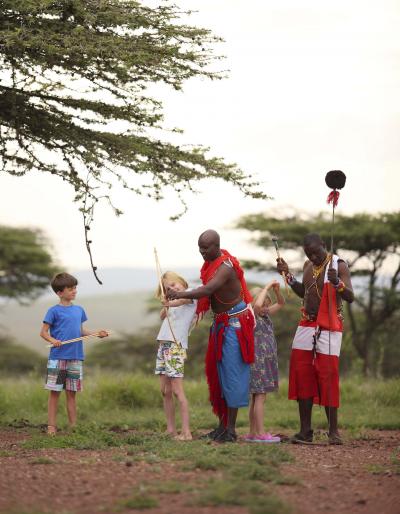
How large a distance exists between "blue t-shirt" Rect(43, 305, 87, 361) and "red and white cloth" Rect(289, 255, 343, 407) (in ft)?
6.95

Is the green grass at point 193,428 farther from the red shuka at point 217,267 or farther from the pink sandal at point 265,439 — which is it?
the red shuka at point 217,267

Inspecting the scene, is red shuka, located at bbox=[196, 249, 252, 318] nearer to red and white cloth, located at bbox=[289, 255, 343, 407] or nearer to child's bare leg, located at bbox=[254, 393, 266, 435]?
red and white cloth, located at bbox=[289, 255, 343, 407]

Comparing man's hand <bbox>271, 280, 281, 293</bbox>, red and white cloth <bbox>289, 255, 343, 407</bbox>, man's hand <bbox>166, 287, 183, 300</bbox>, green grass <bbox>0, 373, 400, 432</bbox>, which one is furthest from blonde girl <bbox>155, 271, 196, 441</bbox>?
green grass <bbox>0, 373, 400, 432</bbox>

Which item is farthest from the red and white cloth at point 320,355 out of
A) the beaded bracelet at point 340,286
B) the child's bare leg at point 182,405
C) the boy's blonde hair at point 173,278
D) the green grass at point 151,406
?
the green grass at point 151,406

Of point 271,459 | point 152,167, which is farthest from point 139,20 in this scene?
point 271,459

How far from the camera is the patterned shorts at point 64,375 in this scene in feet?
32.7

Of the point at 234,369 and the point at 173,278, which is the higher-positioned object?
the point at 173,278

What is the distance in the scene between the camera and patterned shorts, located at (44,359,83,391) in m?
9.98

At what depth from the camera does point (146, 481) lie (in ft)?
22.4

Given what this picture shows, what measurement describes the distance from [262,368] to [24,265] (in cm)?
2464

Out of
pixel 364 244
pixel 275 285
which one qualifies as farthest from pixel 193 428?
pixel 364 244

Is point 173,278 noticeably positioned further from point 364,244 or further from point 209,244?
point 364,244

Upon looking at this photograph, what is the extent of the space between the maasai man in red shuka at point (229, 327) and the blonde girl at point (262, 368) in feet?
0.86

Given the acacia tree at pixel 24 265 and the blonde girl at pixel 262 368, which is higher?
the acacia tree at pixel 24 265
